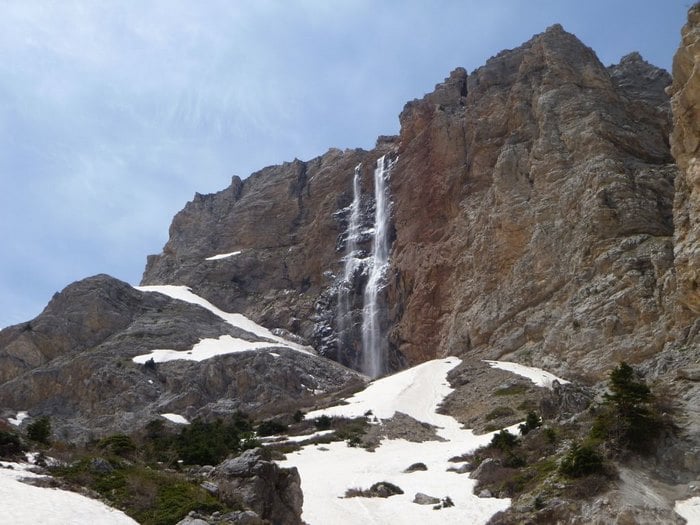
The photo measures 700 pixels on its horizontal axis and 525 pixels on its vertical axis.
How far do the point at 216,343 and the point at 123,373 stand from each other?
13.4 metres

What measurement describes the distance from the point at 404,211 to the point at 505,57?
69.5 feet

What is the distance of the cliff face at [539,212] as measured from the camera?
44656 millimetres

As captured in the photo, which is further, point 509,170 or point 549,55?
point 549,55

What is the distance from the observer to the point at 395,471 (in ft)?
91.0

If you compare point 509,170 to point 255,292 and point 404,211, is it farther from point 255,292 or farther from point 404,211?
point 255,292

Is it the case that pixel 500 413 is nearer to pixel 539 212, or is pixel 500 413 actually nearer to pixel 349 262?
pixel 539 212

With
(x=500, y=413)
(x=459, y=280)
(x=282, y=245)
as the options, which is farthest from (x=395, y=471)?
(x=282, y=245)

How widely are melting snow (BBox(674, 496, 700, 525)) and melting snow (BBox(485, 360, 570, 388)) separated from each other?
23457mm

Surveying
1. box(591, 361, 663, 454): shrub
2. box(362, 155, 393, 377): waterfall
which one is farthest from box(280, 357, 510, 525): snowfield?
box(362, 155, 393, 377): waterfall

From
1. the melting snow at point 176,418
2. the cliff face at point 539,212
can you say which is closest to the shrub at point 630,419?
the cliff face at point 539,212

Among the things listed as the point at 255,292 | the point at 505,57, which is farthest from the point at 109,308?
the point at 505,57

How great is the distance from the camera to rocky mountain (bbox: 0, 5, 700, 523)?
129 feet

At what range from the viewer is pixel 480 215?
64625mm

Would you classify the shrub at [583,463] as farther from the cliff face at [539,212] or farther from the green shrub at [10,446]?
the cliff face at [539,212]
